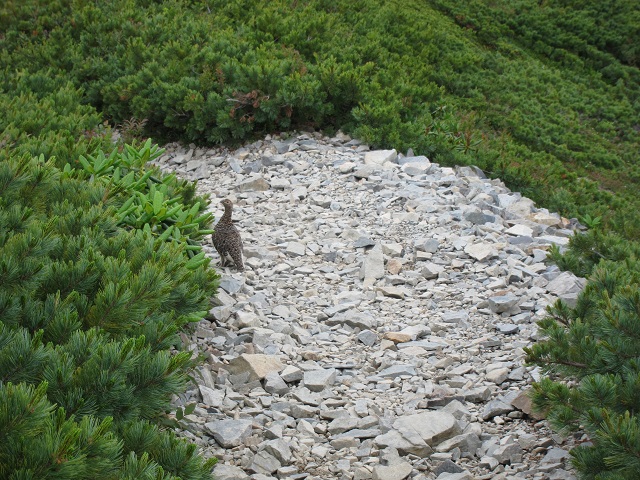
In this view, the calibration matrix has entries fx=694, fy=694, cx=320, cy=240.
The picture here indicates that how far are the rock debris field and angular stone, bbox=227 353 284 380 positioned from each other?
11 mm

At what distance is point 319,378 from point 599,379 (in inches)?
91.6

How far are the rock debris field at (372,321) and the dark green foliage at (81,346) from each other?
1056 millimetres

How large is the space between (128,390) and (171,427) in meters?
1.09

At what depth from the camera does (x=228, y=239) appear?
268 inches

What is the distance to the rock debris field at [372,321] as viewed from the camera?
463 centimetres

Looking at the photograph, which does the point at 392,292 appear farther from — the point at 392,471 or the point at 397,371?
the point at 392,471

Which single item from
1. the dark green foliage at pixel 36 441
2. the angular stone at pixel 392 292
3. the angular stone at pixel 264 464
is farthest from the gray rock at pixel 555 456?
the dark green foliage at pixel 36 441

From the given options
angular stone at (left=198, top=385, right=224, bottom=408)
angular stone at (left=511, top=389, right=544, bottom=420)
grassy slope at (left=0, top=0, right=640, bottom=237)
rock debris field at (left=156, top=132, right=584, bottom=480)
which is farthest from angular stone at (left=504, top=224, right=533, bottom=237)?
angular stone at (left=198, top=385, right=224, bottom=408)

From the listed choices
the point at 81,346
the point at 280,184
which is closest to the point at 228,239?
the point at 280,184

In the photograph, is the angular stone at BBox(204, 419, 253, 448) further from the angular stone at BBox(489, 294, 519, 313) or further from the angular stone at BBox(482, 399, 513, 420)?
the angular stone at BBox(489, 294, 519, 313)

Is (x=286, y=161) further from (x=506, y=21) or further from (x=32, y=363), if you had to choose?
(x=506, y=21)

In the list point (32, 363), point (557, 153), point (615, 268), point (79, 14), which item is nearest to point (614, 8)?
point (557, 153)

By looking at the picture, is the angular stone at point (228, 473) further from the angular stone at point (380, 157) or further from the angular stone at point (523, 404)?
the angular stone at point (380, 157)

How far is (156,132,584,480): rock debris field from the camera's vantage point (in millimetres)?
4633
